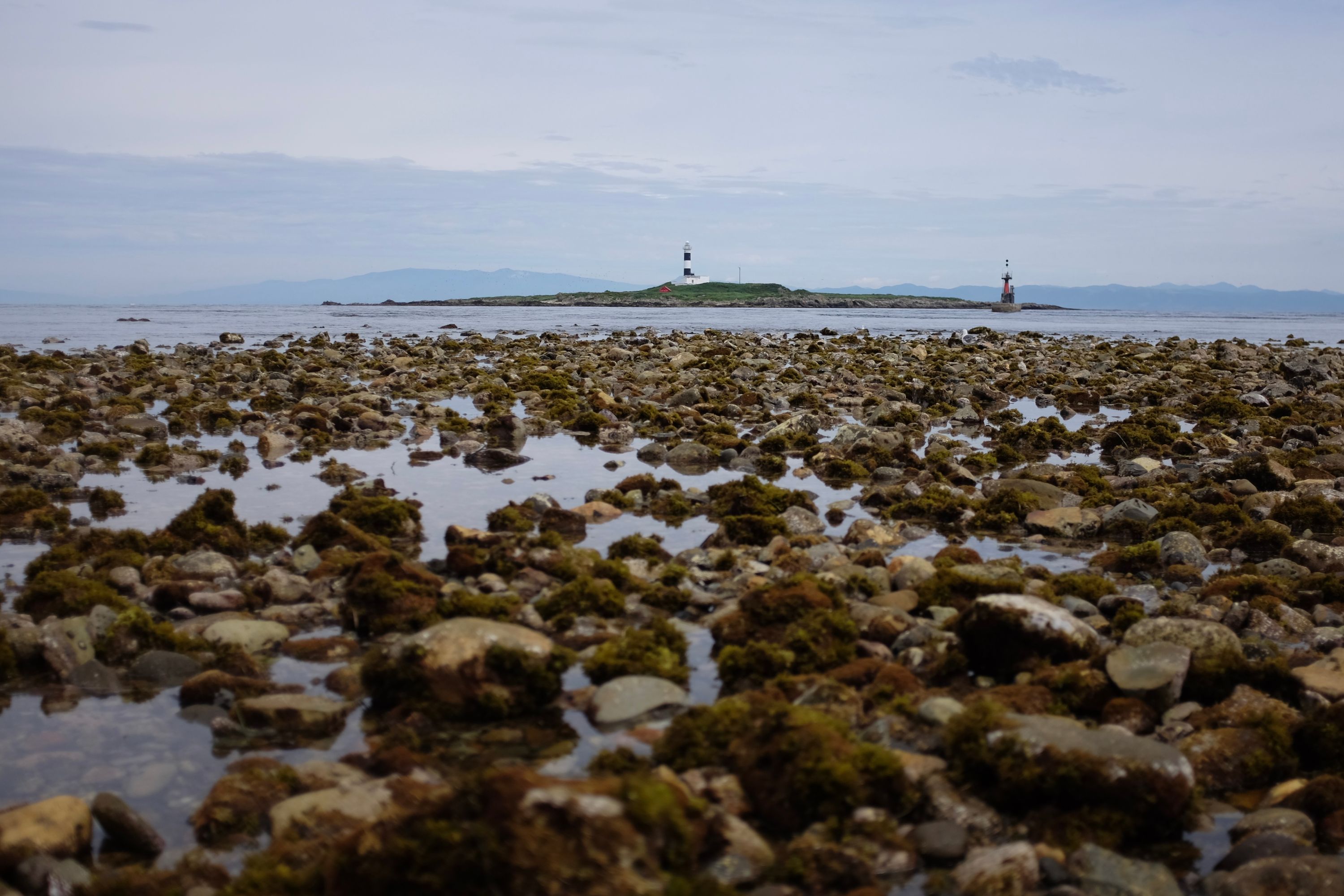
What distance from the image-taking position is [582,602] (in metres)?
9.52

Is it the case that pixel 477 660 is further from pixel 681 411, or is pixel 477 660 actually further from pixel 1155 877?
pixel 681 411

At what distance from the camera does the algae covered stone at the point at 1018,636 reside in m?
8.12

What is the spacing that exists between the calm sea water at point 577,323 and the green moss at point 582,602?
49056 millimetres

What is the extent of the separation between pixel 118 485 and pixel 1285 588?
1560 cm

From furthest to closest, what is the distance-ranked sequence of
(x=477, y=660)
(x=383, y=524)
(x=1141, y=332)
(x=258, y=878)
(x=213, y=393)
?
(x=1141, y=332) → (x=213, y=393) → (x=383, y=524) → (x=477, y=660) → (x=258, y=878)

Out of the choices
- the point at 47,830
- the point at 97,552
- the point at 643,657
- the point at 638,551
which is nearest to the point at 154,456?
the point at 97,552

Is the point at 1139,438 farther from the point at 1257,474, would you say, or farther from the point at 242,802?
the point at 242,802

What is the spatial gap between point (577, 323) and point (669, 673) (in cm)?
8356

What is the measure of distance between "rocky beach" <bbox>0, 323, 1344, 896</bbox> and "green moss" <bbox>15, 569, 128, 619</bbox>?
0.04m

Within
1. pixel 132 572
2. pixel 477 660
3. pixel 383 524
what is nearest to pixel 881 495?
pixel 383 524

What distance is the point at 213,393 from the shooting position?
92.5 feet

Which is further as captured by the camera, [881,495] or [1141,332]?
[1141,332]

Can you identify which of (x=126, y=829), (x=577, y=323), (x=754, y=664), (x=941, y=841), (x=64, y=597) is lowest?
(x=941, y=841)

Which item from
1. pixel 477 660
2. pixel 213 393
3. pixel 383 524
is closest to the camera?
pixel 477 660
